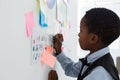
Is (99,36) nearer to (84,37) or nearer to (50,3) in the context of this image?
(84,37)

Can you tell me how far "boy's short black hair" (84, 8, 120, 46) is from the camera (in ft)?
2.65

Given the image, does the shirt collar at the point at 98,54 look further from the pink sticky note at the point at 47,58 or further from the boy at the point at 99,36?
the pink sticky note at the point at 47,58

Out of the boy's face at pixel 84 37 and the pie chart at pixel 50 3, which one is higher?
the pie chart at pixel 50 3

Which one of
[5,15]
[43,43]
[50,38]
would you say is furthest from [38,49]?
[5,15]

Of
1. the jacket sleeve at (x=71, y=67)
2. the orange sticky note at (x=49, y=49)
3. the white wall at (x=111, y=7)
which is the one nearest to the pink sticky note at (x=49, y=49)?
the orange sticky note at (x=49, y=49)

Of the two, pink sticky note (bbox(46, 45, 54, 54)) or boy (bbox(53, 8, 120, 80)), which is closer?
boy (bbox(53, 8, 120, 80))

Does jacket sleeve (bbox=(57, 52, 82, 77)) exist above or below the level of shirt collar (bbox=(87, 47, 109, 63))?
below

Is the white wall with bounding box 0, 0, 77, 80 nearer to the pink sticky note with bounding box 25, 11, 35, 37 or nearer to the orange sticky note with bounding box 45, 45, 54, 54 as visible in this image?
the pink sticky note with bounding box 25, 11, 35, 37

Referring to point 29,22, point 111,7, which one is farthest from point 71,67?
point 111,7

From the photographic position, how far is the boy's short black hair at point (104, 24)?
808 mm

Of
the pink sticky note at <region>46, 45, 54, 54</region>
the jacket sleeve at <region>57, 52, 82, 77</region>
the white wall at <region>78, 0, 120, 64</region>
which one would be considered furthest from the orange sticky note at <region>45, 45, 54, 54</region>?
the white wall at <region>78, 0, 120, 64</region>

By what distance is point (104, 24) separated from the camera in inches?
31.7

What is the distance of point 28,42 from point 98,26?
0.27 meters

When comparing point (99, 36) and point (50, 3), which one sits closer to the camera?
point (99, 36)
